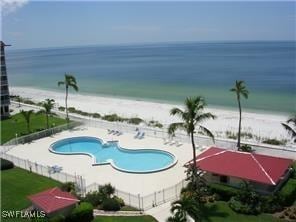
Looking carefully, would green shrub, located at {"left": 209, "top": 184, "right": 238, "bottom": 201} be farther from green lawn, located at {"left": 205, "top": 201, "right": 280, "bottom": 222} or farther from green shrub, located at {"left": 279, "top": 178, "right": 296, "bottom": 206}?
green shrub, located at {"left": 279, "top": 178, "right": 296, "bottom": 206}

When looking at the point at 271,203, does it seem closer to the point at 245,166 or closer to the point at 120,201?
the point at 245,166

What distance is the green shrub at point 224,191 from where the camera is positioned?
2259cm

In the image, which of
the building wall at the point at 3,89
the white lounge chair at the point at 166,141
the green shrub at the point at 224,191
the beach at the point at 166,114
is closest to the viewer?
the green shrub at the point at 224,191

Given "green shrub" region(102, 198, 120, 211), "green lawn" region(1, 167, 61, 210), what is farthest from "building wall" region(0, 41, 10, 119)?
"green shrub" region(102, 198, 120, 211)

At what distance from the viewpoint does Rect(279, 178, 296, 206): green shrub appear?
2177cm

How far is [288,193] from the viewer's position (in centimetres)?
2209

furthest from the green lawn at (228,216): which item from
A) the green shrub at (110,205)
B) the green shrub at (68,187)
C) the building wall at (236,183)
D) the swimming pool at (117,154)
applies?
the green shrub at (68,187)

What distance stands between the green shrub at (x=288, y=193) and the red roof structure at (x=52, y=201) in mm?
11970

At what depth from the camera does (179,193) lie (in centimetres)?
2325

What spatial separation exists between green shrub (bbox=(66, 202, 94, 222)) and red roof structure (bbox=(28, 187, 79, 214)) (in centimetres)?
52

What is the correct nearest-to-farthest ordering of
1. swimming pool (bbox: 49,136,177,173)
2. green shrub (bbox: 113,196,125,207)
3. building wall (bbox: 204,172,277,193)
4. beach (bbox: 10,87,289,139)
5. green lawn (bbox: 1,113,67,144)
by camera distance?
green shrub (bbox: 113,196,125,207) → building wall (bbox: 204,172,277,193) → swimming pool (bbox: 49,136,177,173) → green lawn (bbox: 1,113,67,144) → beach (bbox: 10,87,289,139)

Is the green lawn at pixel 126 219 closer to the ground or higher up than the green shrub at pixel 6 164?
closer to the ground

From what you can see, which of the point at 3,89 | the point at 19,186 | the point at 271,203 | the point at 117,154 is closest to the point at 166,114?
the point at 117,154

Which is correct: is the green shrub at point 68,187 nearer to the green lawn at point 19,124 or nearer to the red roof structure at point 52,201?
the red roof structure at point 52,201
